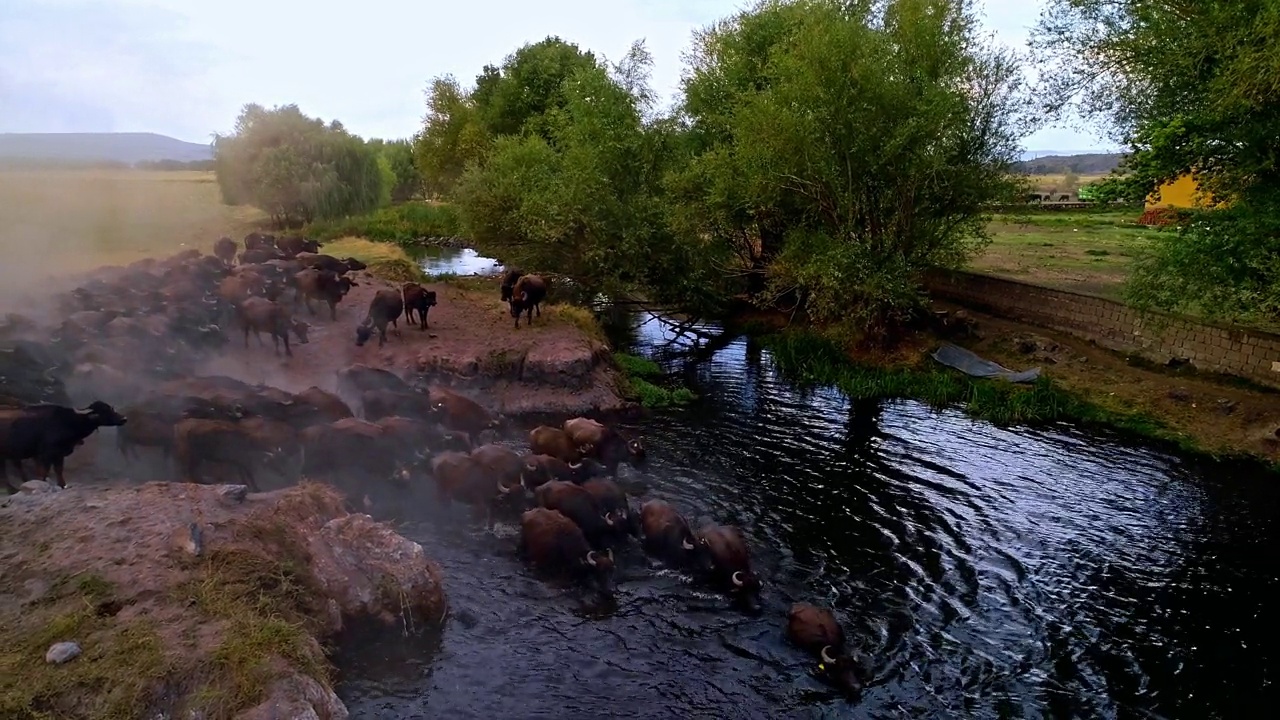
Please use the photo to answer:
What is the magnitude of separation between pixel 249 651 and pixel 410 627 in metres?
2.87

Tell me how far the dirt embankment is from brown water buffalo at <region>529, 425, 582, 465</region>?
199 inches

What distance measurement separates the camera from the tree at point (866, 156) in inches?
969

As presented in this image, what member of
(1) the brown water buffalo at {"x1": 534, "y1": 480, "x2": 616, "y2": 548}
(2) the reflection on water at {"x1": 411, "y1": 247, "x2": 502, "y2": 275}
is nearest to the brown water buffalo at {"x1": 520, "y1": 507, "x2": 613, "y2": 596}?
(1) the brown water buffalo at {"x1": 534, "y1": 480, "x2": 616, "y2": 548}

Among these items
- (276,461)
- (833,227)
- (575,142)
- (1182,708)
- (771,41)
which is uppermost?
(771,41)

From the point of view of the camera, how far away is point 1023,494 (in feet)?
55.0

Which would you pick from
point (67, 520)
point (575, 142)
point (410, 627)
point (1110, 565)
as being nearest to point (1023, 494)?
point (1110, 565)

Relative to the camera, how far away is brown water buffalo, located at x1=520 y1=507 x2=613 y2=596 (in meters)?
12.4

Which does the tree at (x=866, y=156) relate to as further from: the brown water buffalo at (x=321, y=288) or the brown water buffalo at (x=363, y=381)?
the brown water buffalo at (x=363, y=381)

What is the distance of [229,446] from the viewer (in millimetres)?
13641

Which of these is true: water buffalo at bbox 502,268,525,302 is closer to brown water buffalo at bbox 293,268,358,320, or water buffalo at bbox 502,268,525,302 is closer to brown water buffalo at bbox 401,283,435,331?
brown water buffalo at bbox 401,283,435,331

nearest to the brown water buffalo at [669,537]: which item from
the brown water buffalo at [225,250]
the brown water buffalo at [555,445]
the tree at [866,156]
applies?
the brown water buffalo at [555,445]

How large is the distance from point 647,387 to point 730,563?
1152 centimetres

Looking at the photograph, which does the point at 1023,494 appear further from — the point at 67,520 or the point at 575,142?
the point at 575,142

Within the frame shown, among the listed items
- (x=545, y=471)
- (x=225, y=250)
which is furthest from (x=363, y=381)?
(x=225, y=250)
